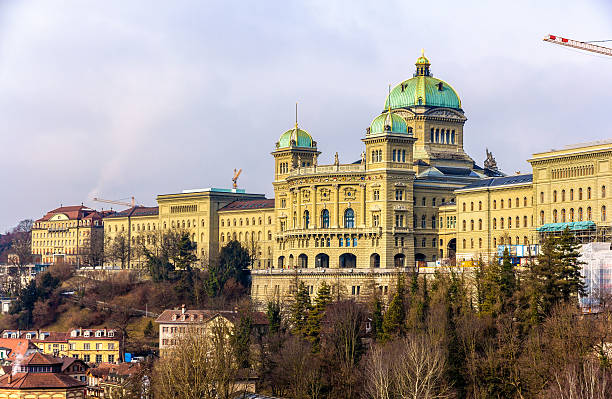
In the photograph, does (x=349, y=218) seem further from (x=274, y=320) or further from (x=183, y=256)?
(x=274, y=320)

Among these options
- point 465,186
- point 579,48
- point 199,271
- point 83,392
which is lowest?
point 83,392

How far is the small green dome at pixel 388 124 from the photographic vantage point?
6624 inches

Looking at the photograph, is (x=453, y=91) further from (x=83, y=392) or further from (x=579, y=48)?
(x=83, y=392)

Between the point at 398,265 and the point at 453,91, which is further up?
the point at 453,91

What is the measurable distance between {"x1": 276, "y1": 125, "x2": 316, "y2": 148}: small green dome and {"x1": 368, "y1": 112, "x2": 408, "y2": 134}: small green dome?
1807cm

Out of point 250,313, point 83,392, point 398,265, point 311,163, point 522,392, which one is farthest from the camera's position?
point 311,163

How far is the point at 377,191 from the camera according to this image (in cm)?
16788

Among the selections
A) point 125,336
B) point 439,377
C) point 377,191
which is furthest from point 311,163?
point 439,377

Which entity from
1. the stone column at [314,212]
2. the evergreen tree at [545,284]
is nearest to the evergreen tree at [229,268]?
the stone column at [314,212]

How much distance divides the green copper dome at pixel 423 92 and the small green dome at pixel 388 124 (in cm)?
1467

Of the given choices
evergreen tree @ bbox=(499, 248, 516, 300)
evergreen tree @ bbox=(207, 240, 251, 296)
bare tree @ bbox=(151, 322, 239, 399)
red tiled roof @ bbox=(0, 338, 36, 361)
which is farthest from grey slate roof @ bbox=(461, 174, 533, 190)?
red tiled roof @ bbox=(0, 338, 36, 361)

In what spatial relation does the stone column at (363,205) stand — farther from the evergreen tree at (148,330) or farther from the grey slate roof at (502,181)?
the evergreen tree at (148,330)

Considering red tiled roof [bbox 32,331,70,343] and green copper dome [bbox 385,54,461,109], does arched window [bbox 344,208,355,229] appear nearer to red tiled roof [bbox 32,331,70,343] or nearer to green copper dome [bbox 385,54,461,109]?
green copper dome [bbox 385,54,461,109]

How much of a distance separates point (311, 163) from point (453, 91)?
2452 centimetres
